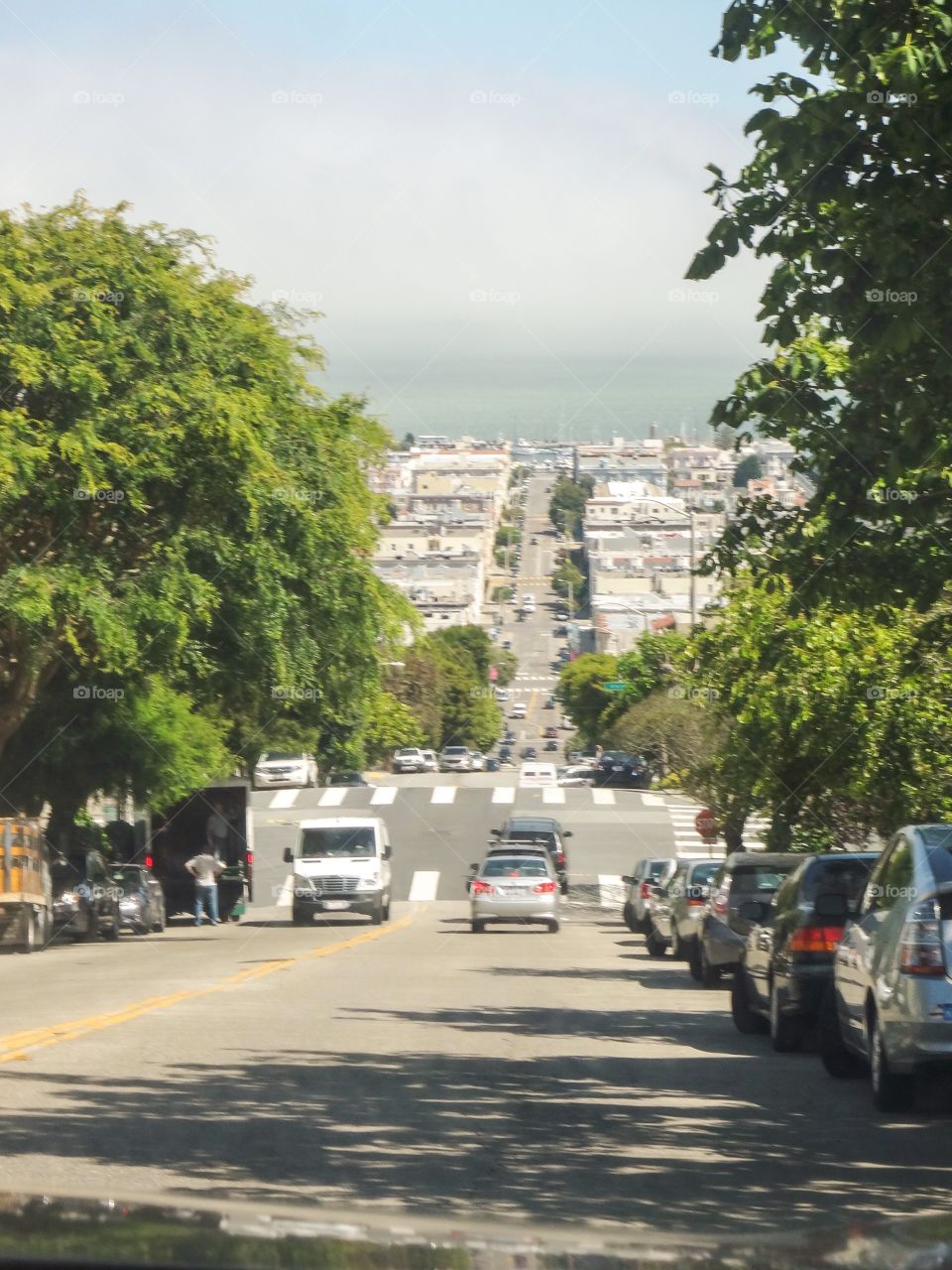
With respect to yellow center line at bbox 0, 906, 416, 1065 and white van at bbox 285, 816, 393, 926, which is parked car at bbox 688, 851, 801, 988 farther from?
white van at bbox 285, 816, 393, 926

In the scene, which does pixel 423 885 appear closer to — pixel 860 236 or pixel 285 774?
pixel 285 774

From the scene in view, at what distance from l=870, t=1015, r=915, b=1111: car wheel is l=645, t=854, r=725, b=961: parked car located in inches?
493

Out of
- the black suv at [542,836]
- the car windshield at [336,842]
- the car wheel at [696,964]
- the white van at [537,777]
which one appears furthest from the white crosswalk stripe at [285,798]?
the car wheel at [696,964]

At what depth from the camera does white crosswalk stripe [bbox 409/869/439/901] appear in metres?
53.8

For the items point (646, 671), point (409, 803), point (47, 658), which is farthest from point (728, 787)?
point (646, 671)

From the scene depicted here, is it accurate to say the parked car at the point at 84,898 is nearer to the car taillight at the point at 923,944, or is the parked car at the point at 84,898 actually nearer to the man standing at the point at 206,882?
the man standing at the point at 206,882

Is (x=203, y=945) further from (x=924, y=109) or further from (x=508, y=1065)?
(x=924, y=109)

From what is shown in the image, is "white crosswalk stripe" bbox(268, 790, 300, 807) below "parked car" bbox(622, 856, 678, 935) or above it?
above

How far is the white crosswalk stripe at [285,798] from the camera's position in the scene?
254 feet

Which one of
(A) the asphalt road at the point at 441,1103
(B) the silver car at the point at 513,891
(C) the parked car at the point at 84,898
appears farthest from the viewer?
(B) the silver car at the point at 513,891

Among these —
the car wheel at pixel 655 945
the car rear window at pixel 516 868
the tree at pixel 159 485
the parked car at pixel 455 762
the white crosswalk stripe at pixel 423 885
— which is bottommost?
the white crosswalk stripe at pixel 423 885

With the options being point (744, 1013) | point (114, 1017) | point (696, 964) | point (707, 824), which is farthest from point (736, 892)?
point (707, 824)

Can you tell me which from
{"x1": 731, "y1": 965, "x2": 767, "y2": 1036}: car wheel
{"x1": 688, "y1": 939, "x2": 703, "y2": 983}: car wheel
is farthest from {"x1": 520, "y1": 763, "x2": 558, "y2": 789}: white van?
{"x1": 731, "y1": 965, "x2": 767, "y2": 1036}: car wheel

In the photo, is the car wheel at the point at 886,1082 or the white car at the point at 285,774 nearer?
the car wheel at the point at 886,1082
